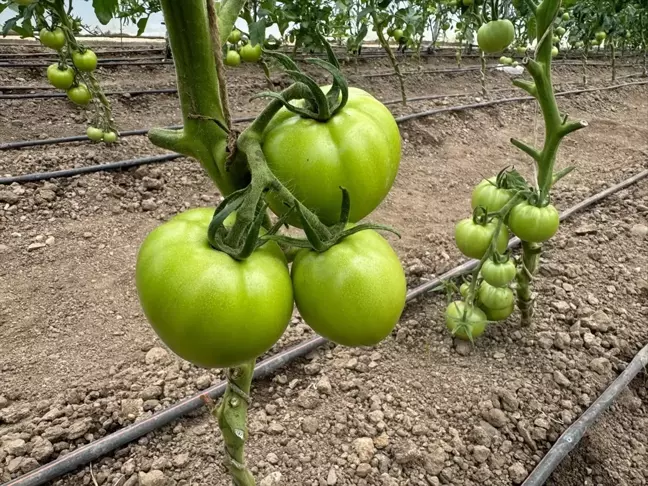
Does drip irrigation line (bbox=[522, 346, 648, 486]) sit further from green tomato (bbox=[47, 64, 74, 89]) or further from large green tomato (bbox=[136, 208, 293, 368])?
green tomato (bbox=[47, 64, 74, 89])

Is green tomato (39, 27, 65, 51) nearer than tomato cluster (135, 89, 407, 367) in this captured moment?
No

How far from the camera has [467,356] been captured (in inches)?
78.5

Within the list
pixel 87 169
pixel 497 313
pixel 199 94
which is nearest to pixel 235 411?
pixel 199 94

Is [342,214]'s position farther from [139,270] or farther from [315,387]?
[315,387]

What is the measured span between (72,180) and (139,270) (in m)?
2.97

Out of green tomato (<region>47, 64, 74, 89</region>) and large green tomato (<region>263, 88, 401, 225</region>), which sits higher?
large green tomato (<region>263, 88, 401, 225</region>)

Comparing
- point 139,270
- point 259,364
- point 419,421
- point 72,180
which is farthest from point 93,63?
point 139,270

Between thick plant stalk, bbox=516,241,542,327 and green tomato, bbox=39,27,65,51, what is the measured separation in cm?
290

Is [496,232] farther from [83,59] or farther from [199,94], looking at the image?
[83,59]

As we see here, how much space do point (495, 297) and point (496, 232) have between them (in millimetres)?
360

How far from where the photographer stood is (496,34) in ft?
5.11

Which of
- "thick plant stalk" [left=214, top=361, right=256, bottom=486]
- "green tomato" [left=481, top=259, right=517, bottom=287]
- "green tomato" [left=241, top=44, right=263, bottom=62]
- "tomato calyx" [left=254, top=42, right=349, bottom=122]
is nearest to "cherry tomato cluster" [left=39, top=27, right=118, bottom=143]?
"green tomato" [left=241, top=44, right=263, bottom=62]

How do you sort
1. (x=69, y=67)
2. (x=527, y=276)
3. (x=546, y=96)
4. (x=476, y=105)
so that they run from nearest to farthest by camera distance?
(x=546, y=96) < (x=527, y=276) < (x=69, y=67) < (x=476, y=105)

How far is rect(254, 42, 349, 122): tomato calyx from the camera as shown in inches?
20.4
